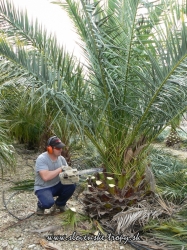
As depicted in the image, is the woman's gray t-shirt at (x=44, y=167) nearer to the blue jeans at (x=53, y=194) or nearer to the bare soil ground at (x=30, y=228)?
the blue jeans at (x=53, y=194)

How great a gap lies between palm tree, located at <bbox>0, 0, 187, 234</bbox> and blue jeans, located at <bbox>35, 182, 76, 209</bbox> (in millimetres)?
199

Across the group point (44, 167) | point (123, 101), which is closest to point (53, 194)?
point (44, 167)

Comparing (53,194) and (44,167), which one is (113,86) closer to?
(44,167)

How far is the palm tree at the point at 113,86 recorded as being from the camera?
297 centimetres

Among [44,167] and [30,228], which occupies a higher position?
[44,167]

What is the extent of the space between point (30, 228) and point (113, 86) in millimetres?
1659

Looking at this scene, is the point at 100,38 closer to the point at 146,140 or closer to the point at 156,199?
the point at 146,140

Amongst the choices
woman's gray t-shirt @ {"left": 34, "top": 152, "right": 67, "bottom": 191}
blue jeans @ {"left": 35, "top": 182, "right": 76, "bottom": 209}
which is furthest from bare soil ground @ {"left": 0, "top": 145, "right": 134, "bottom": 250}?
woman's gray t-shirt @ {"left": 34, "top": 152, "right": 67, "bottom": 191}

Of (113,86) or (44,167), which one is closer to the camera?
(44,167)

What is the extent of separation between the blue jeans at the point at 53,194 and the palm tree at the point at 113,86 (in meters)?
0.20

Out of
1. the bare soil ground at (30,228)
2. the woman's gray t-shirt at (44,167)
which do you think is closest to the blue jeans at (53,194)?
the woman's gray t-shirt at (44,167)

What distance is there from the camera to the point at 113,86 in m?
3.33

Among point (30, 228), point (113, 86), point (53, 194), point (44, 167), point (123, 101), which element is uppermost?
point (113, 86)

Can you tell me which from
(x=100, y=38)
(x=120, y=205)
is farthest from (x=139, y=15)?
(x=120, y=205)
